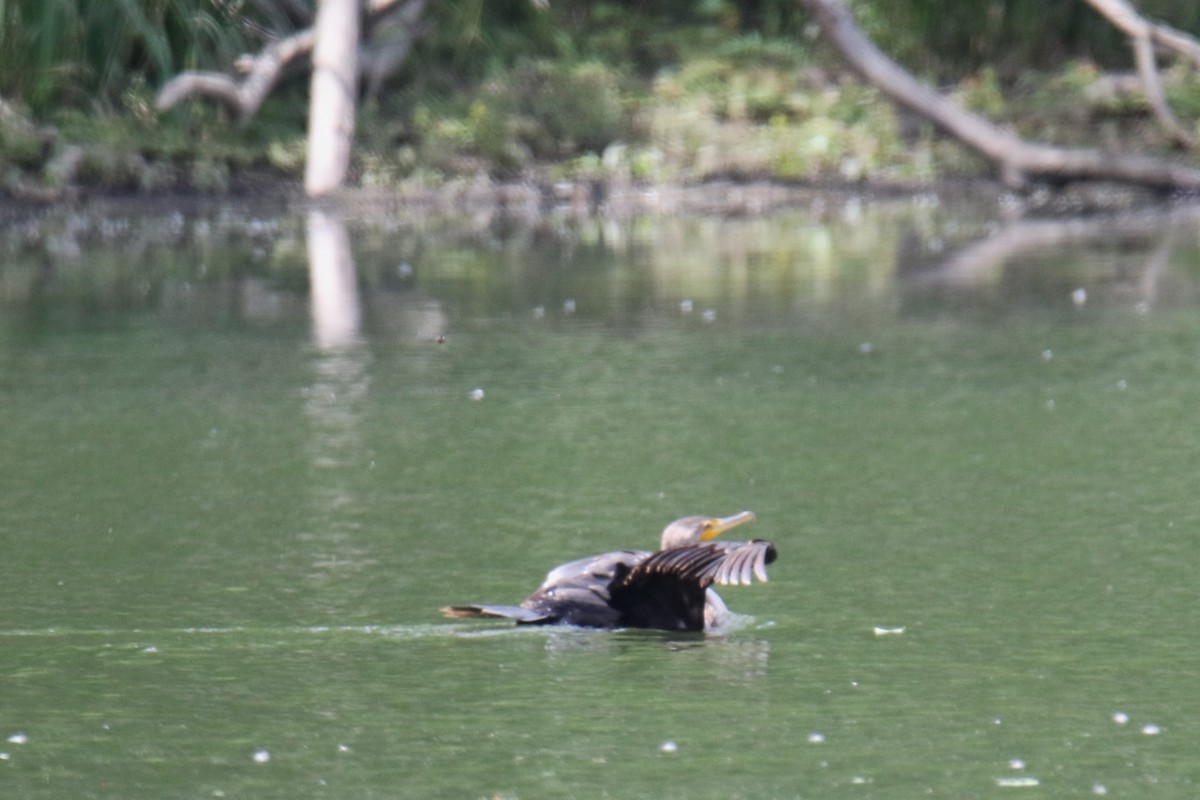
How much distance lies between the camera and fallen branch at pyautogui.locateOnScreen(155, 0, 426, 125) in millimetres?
18828

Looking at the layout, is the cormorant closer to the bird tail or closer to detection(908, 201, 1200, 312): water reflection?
the bird tail

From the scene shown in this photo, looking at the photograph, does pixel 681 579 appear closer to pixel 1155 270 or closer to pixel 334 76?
pixel 1155 270

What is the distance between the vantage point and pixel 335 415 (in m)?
8.25

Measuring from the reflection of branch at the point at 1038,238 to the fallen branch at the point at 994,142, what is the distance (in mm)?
801

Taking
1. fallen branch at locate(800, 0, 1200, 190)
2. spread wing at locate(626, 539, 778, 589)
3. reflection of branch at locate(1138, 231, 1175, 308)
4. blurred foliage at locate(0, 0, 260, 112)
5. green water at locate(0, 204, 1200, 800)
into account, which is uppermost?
blurred foliage at locate(0, 0, 260, 112)

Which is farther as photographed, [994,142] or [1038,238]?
[994,142]

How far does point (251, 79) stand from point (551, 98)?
3.06 meters

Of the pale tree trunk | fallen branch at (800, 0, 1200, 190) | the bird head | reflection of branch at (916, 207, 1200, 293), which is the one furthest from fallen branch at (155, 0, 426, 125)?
the bird head

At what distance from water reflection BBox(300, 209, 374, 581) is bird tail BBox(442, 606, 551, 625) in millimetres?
688

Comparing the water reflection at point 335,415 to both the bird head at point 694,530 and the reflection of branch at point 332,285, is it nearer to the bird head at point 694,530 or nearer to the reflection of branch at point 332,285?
the reflection of branch at point 332,285

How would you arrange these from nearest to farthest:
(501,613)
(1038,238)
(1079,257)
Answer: (501,613) < (1079,257) < (1038,238)

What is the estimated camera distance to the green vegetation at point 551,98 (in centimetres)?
1919

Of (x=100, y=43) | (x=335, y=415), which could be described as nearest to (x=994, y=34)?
(x=100, y=43)

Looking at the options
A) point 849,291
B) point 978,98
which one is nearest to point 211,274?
point 849,291
